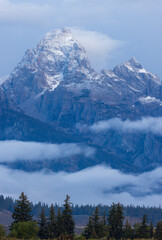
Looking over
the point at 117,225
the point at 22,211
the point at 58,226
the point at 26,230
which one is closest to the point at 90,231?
the point at 117,225

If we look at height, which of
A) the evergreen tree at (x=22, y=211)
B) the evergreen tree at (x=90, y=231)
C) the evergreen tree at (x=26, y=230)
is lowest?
the evergreen tree at (x=26, y=230)

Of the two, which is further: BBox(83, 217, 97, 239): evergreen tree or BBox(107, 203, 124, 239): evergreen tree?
BBox(107, 203, 124, 239): evergreen tree

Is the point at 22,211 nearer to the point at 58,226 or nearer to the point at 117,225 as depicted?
the point at 58,226

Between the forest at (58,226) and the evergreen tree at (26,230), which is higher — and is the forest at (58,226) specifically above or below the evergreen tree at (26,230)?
above

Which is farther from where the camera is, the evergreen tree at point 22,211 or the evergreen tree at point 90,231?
the evergreen tree at point 90,231

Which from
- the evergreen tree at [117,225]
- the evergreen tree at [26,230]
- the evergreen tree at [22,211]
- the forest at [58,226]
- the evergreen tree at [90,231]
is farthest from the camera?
the evergreen tree at [117,225]

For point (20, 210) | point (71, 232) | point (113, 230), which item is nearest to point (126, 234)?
point (113, 230)

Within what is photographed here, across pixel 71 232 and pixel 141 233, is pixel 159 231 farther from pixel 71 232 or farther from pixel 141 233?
pixel 71 232

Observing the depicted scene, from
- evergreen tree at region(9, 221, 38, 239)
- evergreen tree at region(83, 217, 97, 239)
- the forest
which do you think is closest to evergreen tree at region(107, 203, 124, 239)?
the forest

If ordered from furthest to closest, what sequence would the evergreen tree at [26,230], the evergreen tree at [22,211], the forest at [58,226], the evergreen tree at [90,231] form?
the evergreen tree at [90,231]
the evergreen tree at [22,211]
the forest at [58,226]
the evergreen tree at [26,230]

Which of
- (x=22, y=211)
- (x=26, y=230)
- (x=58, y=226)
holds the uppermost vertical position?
Result: (x=22, y=211)

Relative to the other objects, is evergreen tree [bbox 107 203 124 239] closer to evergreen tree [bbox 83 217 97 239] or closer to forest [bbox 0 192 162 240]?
forest [bbox 0 192 162 240]

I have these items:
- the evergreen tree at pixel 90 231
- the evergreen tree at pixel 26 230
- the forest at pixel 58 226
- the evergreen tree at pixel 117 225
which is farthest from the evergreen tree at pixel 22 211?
the evergreen tree at pixel 117 225

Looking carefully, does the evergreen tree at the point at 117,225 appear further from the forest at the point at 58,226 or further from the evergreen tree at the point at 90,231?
the evergreen tree at the point at 90,231
